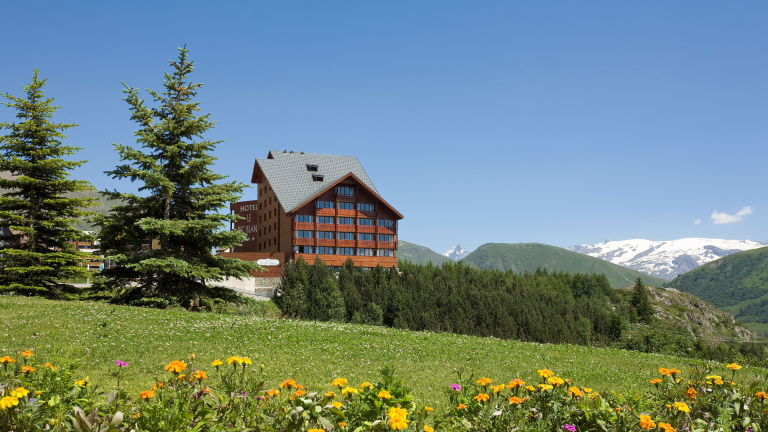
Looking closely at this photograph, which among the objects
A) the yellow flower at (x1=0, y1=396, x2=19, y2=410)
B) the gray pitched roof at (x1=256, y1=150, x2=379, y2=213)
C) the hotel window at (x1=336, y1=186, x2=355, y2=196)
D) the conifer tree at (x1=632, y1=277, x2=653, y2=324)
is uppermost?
the gray pitched roof at (x1=256, y1=150, x2=379, y2=213)

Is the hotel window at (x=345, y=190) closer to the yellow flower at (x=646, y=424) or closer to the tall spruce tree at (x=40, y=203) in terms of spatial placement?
the tall spruce tree at (x=40, y=203)

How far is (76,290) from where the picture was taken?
26.7 m

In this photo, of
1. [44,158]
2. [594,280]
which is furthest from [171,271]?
[594,280]

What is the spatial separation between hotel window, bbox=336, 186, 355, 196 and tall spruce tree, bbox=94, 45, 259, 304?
3025cm

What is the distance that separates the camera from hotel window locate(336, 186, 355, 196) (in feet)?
183

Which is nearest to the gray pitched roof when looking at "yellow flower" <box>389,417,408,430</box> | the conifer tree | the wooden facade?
the wooden facade

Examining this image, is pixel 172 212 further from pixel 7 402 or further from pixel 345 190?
pixel 345 190

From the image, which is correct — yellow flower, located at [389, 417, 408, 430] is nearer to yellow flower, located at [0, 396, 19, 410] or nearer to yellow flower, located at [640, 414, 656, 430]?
yellow flower, located at [640, 414, 656, 430]

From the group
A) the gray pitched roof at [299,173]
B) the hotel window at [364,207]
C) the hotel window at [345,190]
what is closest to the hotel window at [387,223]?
the hotel window at [364,207]

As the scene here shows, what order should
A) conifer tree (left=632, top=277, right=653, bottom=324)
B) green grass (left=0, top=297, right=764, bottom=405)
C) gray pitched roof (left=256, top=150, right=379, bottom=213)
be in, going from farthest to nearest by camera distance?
conifer tree (left=632, top=277, right=653, bottom=324) → gray pitched roof (left=256, top=150, right=379, bottom=213) → green grass (left=0, top=297, right=764, bottom=405)

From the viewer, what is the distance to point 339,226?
55.1 m

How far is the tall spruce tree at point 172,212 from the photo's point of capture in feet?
76.6

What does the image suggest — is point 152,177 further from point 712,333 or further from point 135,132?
point 712,333

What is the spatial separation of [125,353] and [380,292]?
39210mm
